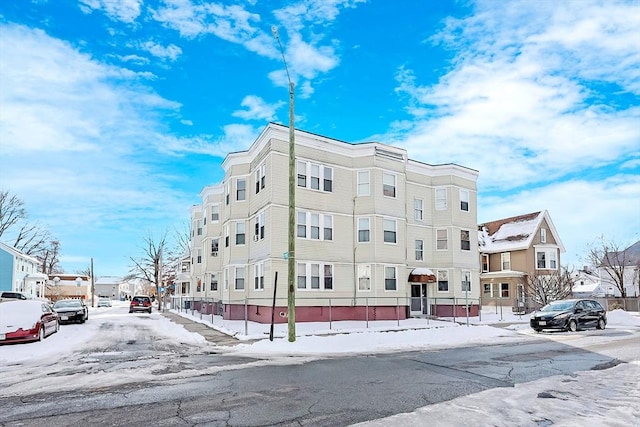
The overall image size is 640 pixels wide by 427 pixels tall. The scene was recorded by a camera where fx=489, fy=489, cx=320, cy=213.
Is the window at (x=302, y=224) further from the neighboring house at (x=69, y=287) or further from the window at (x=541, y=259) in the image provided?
the neighboring house at (x=69, y=287)

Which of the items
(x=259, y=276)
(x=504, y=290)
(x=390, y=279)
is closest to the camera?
(x=259, y=276)

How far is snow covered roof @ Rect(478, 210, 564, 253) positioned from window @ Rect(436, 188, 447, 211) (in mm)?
16523

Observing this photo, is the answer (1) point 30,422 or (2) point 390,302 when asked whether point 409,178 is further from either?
(1) point 30,422

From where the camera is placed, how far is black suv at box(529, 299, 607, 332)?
23.0 meters

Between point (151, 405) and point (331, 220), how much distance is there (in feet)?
65.7

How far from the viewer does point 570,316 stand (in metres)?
23.3

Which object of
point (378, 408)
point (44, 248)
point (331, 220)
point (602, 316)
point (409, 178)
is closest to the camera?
point (378, 408)

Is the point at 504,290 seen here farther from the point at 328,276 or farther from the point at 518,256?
the point at 328,276

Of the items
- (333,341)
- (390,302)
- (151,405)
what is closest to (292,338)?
(333,341)

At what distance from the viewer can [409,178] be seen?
1265 inches

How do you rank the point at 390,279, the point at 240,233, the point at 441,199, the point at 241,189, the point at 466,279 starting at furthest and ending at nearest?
the point at 441,199, the point at 466,279, the point at 241,189, the point at 240,233, the point at 390,279

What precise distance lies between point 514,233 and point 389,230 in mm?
24619

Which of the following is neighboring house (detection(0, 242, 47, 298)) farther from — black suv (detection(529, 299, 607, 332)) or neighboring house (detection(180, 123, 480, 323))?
black suv (detection(529, 299, 607, 332))

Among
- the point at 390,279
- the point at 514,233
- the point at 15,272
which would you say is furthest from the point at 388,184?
the point at 15,272
